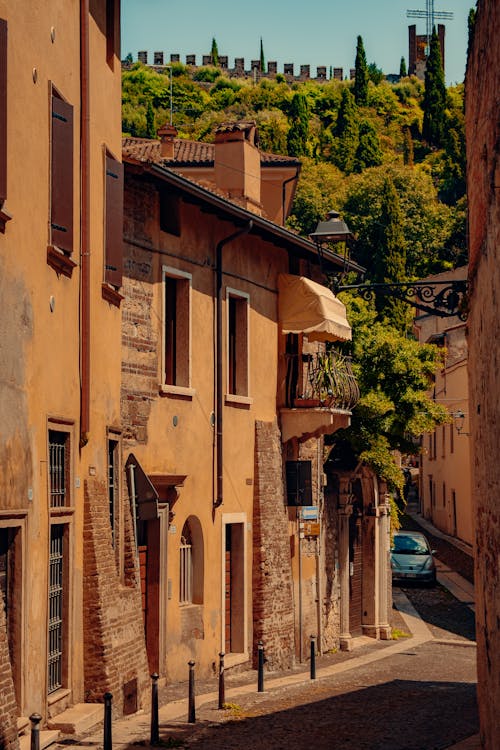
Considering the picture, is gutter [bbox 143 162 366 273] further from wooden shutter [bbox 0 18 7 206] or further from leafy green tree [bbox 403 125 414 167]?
leafy green tree [bbox 403 125 414 167]

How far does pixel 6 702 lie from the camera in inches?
455

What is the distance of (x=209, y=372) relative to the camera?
2184 centimetres

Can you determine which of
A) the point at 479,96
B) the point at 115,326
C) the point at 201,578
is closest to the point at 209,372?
the point at 201,578

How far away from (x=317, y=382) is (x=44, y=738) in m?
12.8

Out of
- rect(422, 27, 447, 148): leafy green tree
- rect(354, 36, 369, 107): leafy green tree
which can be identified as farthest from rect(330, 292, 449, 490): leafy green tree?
rect(354, 36, 369, 107): leafy green tree

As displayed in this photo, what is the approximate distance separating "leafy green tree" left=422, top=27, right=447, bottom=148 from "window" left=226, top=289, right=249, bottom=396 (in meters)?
103

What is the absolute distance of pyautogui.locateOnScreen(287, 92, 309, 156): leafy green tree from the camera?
10938 cm

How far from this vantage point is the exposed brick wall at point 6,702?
11422mm

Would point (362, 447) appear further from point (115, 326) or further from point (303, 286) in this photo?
point (115, 326)

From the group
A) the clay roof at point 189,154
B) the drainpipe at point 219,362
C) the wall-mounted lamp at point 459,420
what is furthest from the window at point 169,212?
the wall-mounted lamp at point 459,420

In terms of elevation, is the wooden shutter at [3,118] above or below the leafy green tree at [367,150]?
below

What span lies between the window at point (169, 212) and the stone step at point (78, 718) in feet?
25.9

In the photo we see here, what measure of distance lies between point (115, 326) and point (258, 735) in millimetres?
5417

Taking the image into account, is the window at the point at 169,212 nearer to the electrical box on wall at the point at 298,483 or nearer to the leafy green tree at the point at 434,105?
the electrical box on wall at the point at 298,483
